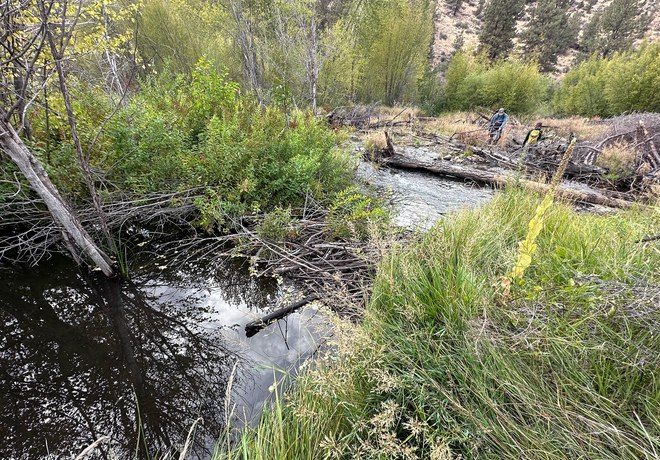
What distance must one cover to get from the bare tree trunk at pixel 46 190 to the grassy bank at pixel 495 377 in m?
2.47

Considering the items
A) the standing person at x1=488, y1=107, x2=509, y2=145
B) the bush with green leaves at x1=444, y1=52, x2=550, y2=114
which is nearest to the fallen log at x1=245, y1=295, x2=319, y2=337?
the standing person at x1=488, y1=107, x2=509, y2=145

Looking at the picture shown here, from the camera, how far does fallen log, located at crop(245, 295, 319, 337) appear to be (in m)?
2.71

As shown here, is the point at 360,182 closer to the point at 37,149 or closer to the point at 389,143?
the point at 389,143

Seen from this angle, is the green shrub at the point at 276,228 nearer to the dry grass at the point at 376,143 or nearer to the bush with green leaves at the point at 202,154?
the bush with green leaves at the point at 202,154

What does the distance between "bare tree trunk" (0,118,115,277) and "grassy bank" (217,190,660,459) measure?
8.09ft

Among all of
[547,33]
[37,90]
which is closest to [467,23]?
[547,33]

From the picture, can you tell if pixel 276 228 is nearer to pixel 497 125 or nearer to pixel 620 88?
pixel 497 125

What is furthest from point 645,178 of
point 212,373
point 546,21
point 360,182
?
point 546,21

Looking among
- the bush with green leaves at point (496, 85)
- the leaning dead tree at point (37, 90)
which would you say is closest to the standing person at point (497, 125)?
the bush with green leaves at point (496, 85)

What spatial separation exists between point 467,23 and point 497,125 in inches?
1905

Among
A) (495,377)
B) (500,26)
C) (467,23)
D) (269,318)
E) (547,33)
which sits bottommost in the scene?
(269,318)

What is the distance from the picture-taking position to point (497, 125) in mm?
11172

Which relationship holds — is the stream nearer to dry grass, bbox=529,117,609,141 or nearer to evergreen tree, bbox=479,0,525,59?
dry grass, bbox=529,117,609,141

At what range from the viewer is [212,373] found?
7.55 feet
